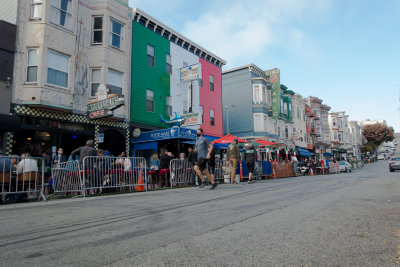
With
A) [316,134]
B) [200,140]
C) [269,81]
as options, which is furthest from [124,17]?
[316,134]

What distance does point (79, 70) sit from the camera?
16703mm

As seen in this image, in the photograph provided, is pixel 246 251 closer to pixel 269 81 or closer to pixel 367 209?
pixel 367 209

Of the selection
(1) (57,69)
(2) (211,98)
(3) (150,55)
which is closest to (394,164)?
(2) (211,98)

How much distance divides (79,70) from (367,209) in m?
16.2

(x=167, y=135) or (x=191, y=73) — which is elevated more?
(x=191, y=73)

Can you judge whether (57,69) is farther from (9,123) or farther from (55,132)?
(9,123)

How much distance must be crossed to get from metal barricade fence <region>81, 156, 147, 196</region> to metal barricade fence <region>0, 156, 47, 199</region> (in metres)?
1.25

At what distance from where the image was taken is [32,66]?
48.3ft

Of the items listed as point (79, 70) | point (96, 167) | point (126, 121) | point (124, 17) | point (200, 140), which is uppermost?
point (124, 17)

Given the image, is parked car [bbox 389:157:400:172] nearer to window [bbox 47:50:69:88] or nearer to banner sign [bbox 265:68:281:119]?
banner sign [bbox 265:68:281:119]

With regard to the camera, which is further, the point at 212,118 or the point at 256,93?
the point at 256,93

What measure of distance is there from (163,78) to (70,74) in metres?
7.61

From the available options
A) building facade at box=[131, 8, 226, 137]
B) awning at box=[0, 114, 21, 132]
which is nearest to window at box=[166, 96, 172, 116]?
building facade at box=[131, 8, 226, 137]

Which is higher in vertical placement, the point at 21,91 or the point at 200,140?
the point at 21,91
